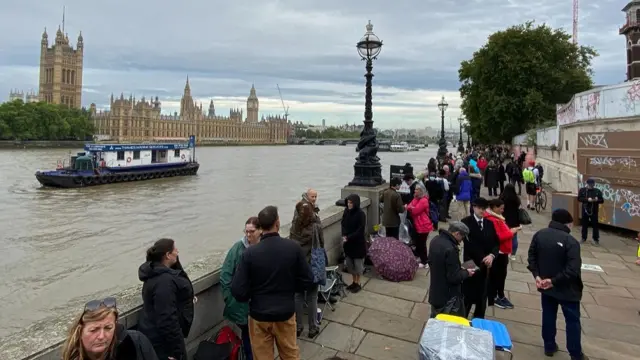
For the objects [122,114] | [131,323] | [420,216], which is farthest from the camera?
[122,114]

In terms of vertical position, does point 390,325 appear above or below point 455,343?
below

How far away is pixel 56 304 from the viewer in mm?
9148

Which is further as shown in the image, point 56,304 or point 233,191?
point 233,191

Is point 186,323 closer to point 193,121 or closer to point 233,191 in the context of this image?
point 233,191

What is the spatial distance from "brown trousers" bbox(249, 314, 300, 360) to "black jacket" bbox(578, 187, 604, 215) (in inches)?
300

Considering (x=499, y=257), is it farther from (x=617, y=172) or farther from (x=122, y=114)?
(x=122, y=114)

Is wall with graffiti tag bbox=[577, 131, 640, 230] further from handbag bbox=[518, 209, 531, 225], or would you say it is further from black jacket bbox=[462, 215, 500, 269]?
black jacket bbox=[462, 215, 500, 269]

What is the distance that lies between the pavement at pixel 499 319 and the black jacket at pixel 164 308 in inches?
59.4

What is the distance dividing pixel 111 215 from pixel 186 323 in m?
19.6

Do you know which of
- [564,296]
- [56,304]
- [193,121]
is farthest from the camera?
[193,121]

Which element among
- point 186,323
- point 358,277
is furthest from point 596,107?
point 186,323

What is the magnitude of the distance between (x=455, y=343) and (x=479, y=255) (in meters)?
1.93

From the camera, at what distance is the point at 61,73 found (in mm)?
131500

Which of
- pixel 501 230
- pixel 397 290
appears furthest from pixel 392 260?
pixel 501 230
